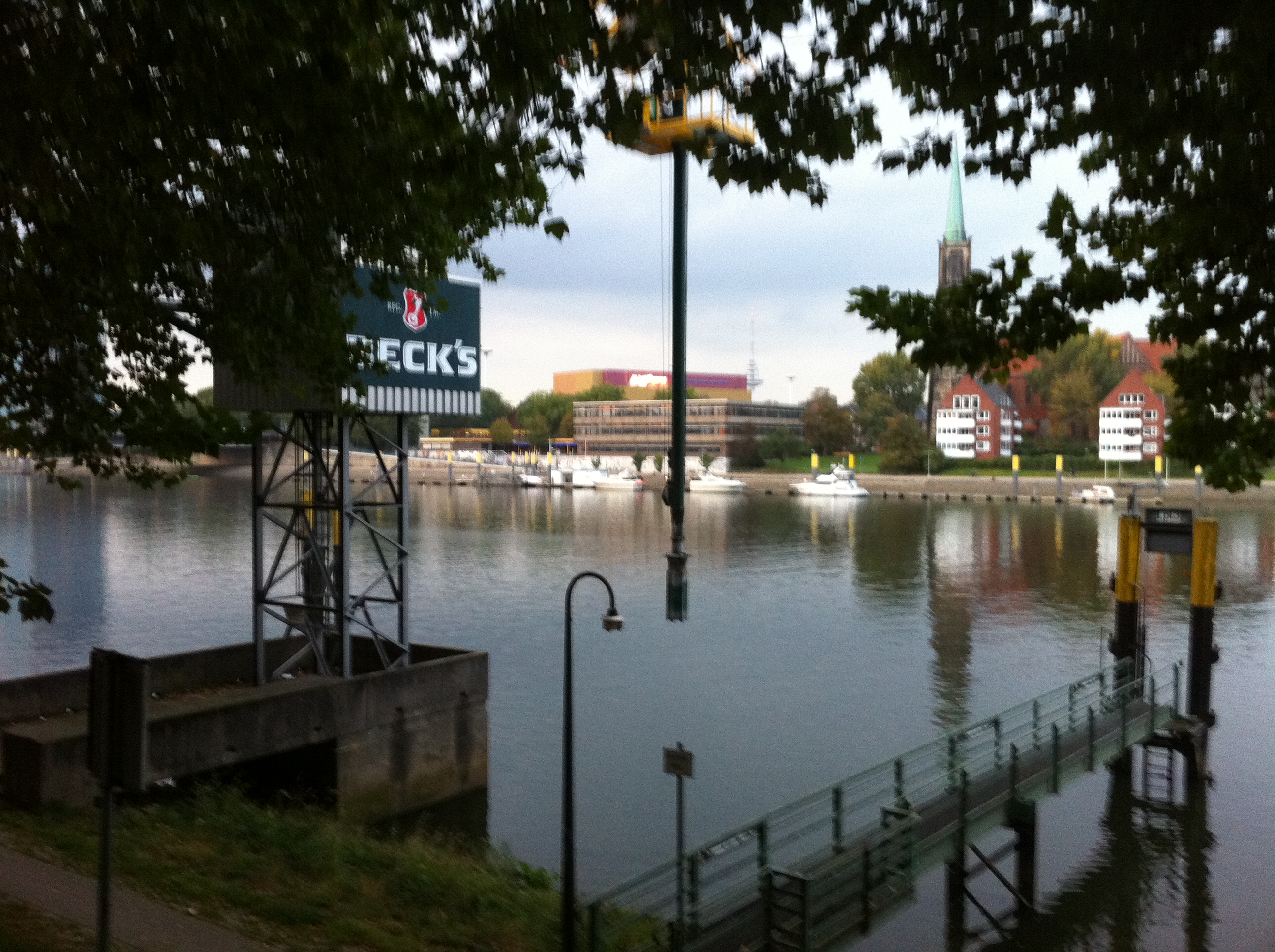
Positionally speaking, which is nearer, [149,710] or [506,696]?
[149,710]

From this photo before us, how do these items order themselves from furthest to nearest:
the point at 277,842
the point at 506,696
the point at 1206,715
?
the point at 506,696
the point at 1206,715
the point at 277,842

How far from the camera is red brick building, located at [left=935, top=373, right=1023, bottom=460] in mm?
119750

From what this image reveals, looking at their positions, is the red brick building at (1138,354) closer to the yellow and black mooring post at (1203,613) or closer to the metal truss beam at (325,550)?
the yellow and black mooring post at (1203,613)

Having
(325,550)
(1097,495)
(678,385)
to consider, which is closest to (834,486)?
(1097,495)

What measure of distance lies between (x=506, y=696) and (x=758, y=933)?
16143 millimetres

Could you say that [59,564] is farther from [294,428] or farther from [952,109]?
[952,109]

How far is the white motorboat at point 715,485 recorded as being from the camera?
391ft

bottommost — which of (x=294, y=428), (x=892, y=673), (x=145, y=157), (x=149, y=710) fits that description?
(x=892, y=673)

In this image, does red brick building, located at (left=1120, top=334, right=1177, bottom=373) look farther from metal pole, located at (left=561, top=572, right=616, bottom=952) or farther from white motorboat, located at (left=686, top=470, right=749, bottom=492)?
metal pole, located at (left=561, top=572, right=616, bottom=952)

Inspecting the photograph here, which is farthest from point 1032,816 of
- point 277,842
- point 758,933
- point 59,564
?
point 59,564

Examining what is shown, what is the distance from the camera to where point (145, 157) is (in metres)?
7.16

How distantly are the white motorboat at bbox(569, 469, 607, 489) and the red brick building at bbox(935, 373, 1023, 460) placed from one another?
3605cm

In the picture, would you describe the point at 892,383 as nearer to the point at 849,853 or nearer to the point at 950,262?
the point at 950,262

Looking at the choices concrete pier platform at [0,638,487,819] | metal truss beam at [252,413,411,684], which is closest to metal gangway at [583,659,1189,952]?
concrete pier platform at [0,638,487,819]
